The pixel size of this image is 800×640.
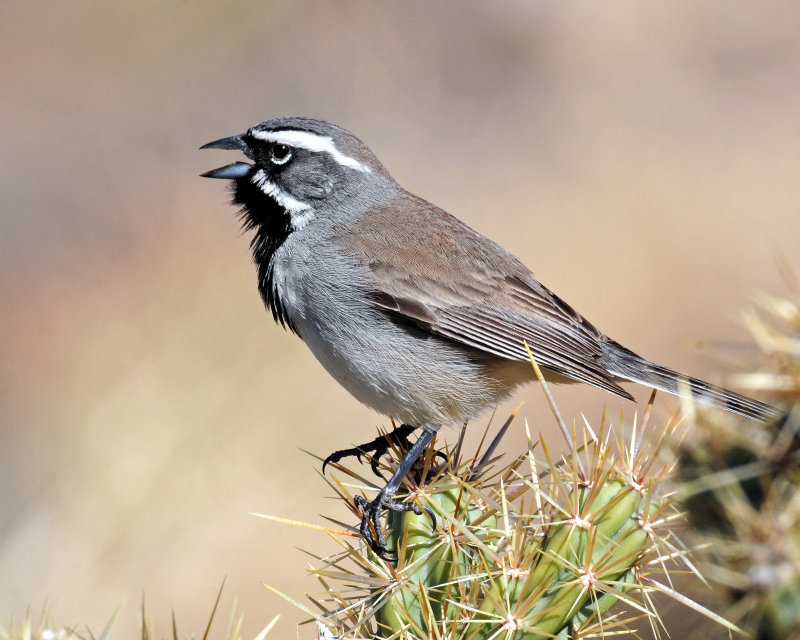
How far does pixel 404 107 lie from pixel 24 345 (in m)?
6.11

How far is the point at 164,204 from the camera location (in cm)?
1164

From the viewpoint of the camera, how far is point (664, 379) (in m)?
4.74

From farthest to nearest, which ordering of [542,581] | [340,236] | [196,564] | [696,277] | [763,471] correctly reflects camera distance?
[696,277] < [196,564] < [340,236] < [542,581] < [763,471]

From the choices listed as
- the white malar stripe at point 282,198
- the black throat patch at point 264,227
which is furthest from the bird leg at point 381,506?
the white malar stripe at point 282,198

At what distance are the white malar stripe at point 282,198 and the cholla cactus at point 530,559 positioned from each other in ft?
7.12

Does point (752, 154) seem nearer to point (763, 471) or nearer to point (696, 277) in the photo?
point (696, 277)

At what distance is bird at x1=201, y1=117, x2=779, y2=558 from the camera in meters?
4.64

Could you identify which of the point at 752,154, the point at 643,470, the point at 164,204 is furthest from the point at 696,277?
the point at 643,470

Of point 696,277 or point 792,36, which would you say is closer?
point 696,277

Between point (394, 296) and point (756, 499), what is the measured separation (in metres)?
2.52

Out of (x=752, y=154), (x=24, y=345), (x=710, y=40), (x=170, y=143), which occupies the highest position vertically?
(x=710, y=40)

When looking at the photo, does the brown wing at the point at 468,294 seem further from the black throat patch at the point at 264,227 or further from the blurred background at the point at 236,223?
the blurred background at the point at 236,223

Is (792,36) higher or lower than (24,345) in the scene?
higher

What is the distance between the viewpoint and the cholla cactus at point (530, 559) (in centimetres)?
295
